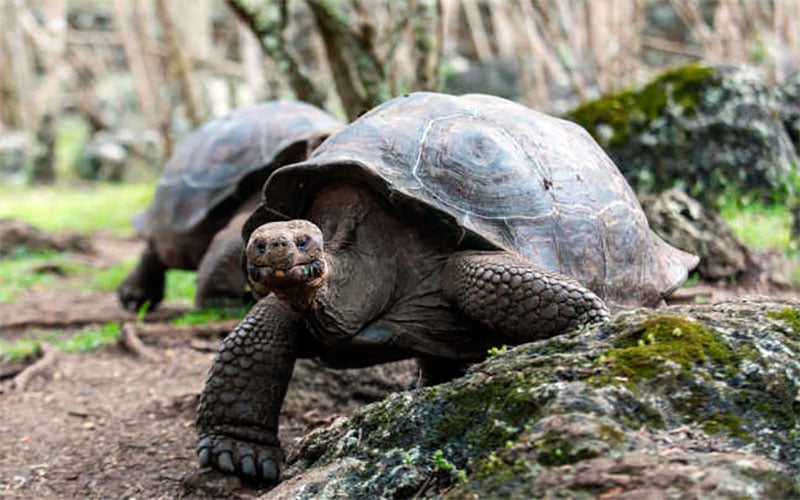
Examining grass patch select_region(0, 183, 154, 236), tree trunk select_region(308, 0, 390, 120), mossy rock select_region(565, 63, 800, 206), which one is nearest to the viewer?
tree trunk select_region(308, 0, 390, 120)

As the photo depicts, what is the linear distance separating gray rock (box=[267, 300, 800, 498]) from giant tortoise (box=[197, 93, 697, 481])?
20.3 inches

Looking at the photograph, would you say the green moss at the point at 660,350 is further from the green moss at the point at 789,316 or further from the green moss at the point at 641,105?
the green moss at the point at 641,105

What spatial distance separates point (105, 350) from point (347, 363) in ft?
9.37

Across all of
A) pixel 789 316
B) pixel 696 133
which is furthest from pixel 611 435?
pixel 696 133

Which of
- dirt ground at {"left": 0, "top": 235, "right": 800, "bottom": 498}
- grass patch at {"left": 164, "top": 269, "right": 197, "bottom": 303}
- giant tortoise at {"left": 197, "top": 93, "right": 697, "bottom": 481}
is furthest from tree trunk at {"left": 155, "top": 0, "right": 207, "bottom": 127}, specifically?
giant tortoise at {"left": 197, "top": 93, "right": 697, "bottom": 481}

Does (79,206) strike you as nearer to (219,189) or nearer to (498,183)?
(219,189)

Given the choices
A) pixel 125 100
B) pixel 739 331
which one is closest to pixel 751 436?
pixel 739 331

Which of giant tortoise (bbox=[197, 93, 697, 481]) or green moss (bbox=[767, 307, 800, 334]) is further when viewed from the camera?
giant tortoise (bbox=[197, 93, 697, 481])

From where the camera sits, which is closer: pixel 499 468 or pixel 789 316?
→ pixel 499 468

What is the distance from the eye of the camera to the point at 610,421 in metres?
2.05

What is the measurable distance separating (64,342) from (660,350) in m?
4.56

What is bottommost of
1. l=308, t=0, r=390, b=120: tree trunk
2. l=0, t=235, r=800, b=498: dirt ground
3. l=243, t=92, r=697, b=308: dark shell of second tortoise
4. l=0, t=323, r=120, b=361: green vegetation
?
l=0, t=323, r=120, b=361: green vegetation

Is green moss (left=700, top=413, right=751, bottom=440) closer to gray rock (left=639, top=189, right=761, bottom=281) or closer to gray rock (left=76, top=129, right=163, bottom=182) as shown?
gray rock (left=639, top=189, right=761, bottom=281)

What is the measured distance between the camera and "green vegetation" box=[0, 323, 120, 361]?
554 cm
